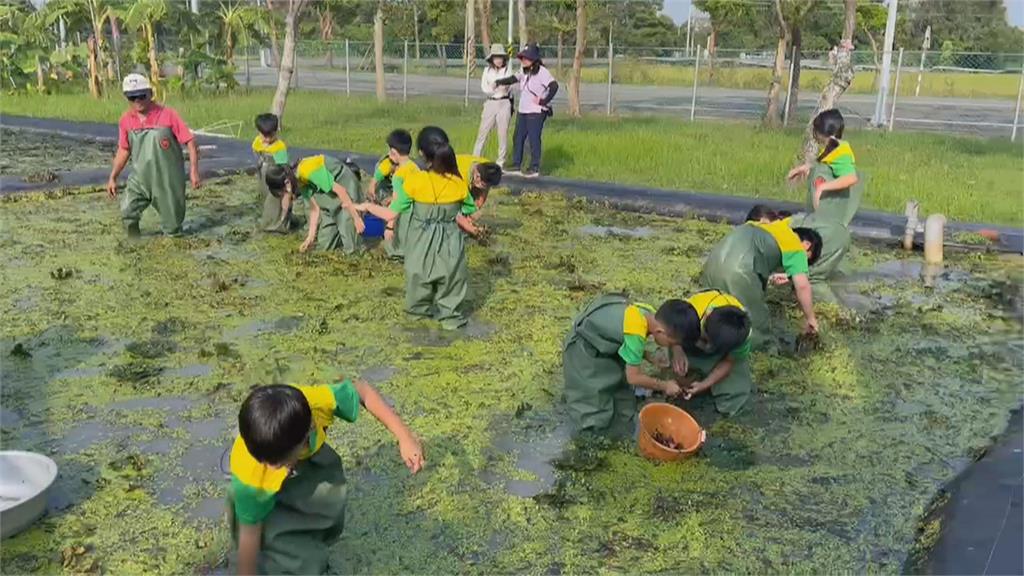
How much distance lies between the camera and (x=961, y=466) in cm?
411

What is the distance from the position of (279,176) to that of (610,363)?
4057 mm

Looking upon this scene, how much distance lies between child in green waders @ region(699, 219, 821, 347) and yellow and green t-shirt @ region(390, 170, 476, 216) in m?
1.57

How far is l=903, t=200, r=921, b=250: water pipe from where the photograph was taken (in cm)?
799

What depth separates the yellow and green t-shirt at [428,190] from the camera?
5.60 m

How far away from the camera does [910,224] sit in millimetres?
8117

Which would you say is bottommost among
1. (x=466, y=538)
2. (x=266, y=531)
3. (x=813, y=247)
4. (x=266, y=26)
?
(x=466, y=538)

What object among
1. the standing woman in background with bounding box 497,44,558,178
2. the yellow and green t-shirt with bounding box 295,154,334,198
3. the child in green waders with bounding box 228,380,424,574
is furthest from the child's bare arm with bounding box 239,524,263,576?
the standing woman in background with bounding box 497,44,558,178

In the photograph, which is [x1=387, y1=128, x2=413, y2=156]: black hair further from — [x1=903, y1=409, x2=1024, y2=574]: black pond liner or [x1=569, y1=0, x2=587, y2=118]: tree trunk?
[x1=569, y1=0, x2=587, y2=118]: tree trunk

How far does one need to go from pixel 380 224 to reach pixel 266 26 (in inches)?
625

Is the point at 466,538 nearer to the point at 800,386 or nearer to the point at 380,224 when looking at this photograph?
the point at 800,386

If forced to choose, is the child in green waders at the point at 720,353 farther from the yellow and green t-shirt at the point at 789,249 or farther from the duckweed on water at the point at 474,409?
the yellow and green t-shirt at the point at 789,249

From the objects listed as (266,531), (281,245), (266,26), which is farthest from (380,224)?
(266,26)

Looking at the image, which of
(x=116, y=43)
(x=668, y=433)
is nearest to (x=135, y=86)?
(x=668, y=433)

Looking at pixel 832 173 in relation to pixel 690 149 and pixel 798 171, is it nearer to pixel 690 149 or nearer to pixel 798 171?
pixel 798 171
